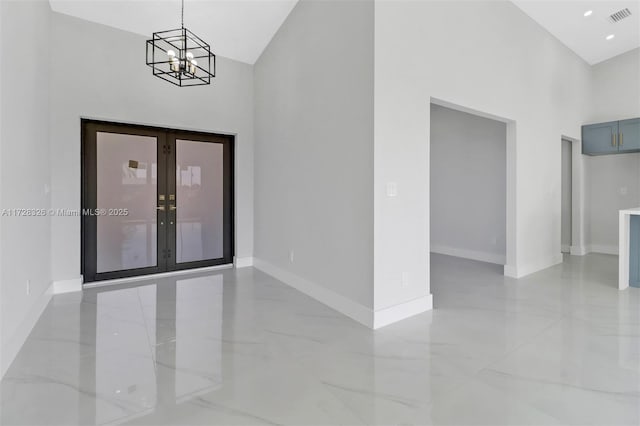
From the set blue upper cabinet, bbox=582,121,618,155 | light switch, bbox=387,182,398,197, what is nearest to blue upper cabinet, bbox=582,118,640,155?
blue upper cabinet, bbox=582,121,618,155

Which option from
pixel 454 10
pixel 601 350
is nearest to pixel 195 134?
pixel 454 10

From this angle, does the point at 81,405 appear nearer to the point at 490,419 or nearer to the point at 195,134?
the point at 490,419

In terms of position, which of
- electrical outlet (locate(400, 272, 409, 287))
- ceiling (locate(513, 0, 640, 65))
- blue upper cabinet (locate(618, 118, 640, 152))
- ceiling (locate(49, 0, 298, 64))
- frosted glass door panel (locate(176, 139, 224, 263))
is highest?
ceiling (locate(513, 0, 640, 65))

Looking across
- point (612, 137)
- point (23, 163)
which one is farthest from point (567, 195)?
point (23, 163)

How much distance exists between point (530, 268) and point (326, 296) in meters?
3.30

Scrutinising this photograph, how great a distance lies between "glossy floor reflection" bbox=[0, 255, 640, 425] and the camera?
70.2 inches

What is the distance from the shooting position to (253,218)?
17.8 feet

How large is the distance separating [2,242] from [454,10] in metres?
4.59

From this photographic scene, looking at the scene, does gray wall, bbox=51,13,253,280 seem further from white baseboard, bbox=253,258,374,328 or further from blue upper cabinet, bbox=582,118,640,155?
blue upper cabinet, bbox=582,118,640,155

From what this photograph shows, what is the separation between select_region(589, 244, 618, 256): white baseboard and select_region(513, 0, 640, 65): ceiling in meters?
3.65

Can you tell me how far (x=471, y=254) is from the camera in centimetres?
613

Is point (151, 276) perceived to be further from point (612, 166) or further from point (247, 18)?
point (612, 166)

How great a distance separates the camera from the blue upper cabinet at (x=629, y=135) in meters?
5.53

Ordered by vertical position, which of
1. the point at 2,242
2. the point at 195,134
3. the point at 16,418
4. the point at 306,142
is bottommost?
the point at 16,418
